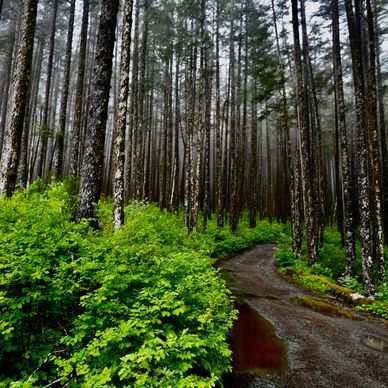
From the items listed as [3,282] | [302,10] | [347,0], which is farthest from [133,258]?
[302,10]

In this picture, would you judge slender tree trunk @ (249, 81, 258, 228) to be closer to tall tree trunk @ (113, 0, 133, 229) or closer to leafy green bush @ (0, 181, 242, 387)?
tall tree trunk @ (113, 0, 133, 229)

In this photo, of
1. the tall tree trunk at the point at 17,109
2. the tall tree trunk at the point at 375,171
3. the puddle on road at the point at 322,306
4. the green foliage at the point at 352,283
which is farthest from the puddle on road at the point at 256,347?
the tall tree trunk at the point at 17,109

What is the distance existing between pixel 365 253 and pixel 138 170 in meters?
11.8

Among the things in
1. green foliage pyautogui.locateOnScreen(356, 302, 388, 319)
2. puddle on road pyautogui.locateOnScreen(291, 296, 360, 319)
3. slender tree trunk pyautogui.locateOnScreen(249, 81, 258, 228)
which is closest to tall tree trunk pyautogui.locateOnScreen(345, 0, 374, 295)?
green foliage pyautogui.locateOnScreen(356, 302, 388, 319)

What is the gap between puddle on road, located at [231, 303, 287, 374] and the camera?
4441 millimetres

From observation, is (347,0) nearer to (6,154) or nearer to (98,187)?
(98,187)

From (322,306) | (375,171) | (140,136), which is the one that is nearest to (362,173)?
(375,171)

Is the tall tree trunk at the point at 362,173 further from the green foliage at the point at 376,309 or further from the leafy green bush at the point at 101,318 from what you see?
the leafy green bush at the point at 101,318

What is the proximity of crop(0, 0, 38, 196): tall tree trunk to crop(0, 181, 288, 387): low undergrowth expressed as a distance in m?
3.51

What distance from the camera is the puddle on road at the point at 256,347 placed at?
14.6 ft

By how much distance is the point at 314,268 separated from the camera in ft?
39.7

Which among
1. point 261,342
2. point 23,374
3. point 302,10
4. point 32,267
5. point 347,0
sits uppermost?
point 302,10

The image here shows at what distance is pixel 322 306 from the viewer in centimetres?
794

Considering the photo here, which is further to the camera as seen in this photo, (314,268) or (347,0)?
(314,268)
